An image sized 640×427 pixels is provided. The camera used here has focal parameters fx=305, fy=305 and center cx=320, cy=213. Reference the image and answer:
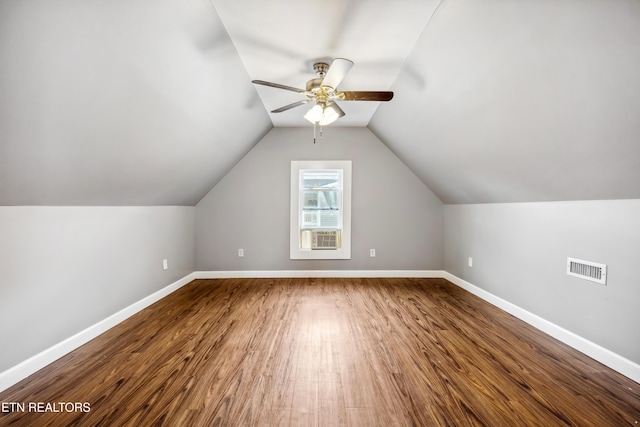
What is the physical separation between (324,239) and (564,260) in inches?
120

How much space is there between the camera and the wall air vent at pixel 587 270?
2.23 meters

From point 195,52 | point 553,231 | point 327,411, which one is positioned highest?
point 195,52

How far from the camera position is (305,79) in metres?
3.03

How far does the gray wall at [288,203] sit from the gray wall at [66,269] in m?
1.27

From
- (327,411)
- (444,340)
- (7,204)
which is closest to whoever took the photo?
(327,411)

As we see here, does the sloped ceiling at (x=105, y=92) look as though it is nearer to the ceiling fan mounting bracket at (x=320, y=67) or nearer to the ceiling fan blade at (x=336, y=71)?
the ceiling fan mounting bracket at (x=320, y=67)

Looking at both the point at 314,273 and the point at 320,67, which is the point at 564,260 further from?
the point at 314,273

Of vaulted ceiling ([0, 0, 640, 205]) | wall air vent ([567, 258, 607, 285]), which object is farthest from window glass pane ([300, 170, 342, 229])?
wall air vent ([567, 258, 607, 285])

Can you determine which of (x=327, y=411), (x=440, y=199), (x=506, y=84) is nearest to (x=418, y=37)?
(x=506, y=84)

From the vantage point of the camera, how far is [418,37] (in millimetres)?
2332

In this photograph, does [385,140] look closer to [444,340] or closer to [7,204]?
[444,340]

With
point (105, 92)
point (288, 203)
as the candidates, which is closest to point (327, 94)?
point (105, 92)

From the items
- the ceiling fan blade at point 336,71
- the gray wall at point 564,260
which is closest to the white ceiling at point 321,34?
the ceiling fan blade at point 336,71

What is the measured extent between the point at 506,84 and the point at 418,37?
759mm
